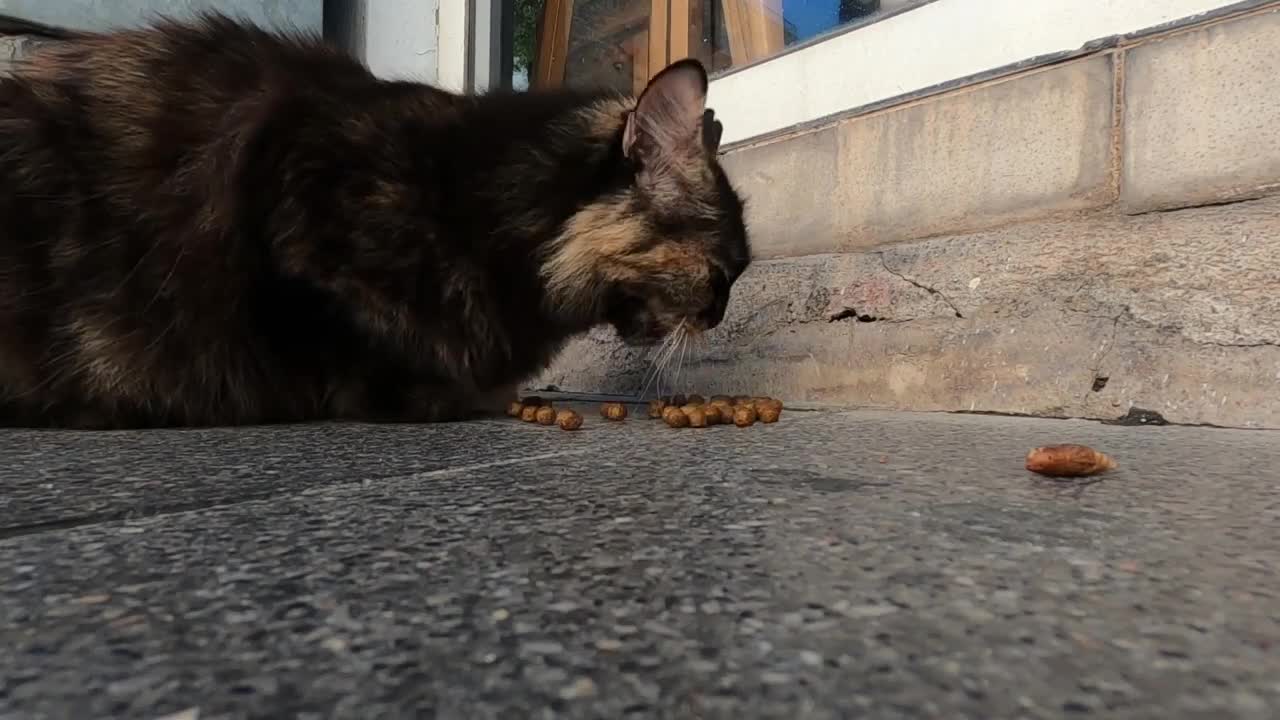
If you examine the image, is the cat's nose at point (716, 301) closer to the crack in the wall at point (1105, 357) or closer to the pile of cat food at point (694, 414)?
the pile of cat food at point (694, 414)

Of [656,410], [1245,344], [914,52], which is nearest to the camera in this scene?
[1245,344]

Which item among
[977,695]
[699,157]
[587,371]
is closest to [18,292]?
[699,157]

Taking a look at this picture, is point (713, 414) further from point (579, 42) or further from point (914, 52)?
point (579, 42)

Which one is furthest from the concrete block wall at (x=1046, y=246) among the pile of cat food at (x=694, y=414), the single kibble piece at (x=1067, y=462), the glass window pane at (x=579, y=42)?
the glass window pane at (x=579, y=42)

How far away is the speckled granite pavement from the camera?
1.43 feet

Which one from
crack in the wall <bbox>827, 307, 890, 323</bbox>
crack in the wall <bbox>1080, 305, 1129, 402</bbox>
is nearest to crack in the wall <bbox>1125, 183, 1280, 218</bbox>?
crack in the wall <bbox>1080, 305, 1129, 402</bbox>

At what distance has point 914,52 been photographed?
2.26m

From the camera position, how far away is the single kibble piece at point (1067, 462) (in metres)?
1.04

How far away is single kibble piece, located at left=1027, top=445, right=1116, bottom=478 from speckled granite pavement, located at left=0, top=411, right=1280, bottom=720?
0.09 ft

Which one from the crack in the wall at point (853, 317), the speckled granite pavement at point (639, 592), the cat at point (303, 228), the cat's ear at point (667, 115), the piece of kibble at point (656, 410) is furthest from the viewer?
the crack in the wall at point (853, 317)

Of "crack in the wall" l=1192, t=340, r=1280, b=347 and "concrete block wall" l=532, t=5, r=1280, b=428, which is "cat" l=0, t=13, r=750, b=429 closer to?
"concrete block wall" l=532, t=5, r=1280, b=428

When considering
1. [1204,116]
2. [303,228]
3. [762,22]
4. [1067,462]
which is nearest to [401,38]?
[762,22]

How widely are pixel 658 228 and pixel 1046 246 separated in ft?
3.10

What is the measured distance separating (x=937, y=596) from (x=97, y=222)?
187 centimetres
